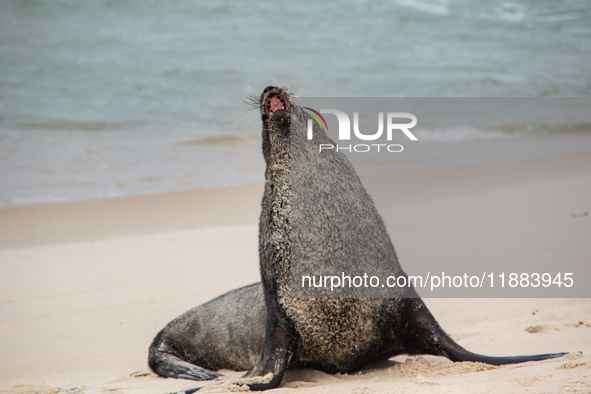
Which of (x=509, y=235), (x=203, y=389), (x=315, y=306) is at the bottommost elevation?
(x=203, y=389)

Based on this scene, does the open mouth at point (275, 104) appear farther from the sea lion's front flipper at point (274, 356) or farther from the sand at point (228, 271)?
the sand at point (228, 271)

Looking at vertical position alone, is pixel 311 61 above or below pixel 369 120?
above

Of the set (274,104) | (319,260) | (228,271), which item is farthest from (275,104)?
(228,271)

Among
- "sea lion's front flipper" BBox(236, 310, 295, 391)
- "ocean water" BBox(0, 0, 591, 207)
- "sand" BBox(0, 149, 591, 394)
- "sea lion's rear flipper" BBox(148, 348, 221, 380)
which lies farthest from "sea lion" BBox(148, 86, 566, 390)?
"ocean water" BBox(0, 0, 591, 207)

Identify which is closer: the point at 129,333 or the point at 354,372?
the point at 354,372

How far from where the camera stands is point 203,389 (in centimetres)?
263

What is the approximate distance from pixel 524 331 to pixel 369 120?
9.18 meters

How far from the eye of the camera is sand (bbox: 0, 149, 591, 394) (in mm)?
2855

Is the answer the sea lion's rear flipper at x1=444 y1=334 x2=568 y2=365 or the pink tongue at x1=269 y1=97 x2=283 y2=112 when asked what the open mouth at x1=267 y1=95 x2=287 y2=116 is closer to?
the pink tongue at x1=269 y1=97 x2=283 y2=112

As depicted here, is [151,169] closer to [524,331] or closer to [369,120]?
[369,120]

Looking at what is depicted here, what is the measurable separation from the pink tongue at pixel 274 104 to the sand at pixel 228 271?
1.30 m

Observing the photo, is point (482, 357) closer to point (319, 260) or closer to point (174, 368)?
point (319, 260)

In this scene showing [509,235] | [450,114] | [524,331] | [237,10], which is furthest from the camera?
[237,10]

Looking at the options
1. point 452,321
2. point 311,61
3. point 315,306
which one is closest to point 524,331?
point 452,321
